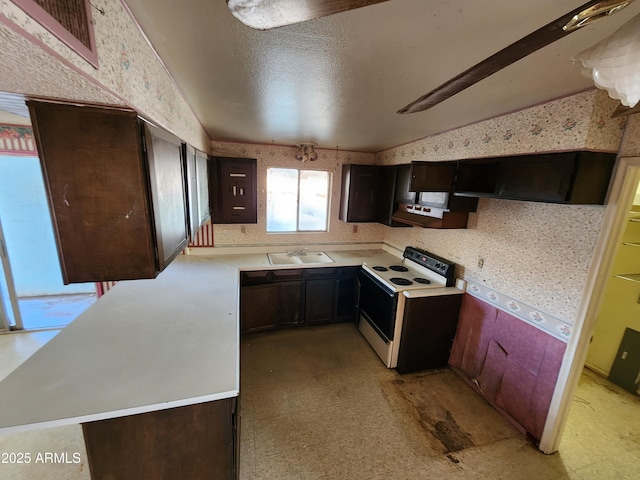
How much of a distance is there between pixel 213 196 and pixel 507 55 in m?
2.85

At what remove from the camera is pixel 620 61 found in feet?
2.09

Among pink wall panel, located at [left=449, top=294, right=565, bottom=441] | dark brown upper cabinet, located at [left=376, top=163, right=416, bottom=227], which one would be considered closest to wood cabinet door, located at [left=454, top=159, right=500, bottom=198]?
dark brown upper cabinet, located at [left=376, top=163, right=416, bottom=227]

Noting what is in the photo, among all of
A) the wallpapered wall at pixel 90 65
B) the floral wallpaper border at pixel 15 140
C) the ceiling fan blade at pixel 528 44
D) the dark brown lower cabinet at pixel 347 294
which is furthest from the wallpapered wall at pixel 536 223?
the floral wallpaper border at pixel 15 140

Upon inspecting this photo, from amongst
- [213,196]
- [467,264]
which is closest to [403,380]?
[467,264]

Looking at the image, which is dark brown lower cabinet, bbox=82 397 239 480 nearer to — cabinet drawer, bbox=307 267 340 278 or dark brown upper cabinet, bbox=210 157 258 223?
cabinet drawer, bbox=307 267 340 278

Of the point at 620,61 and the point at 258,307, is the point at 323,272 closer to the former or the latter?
the point at 258,307

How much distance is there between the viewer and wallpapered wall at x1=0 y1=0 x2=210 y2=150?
1.64 ft

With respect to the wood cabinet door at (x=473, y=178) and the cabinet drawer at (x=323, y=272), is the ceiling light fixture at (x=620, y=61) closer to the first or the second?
the wood cabinet door at (x=473, y=178)

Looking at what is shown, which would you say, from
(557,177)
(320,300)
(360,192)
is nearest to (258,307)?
(320,300)

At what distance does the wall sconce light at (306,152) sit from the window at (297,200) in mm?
269

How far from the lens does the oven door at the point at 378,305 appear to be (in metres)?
2.52

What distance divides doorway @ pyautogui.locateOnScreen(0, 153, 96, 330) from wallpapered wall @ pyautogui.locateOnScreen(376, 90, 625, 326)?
4.31 meters

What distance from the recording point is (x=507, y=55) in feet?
2.72

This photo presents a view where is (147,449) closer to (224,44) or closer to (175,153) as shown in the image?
(175,153)
